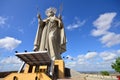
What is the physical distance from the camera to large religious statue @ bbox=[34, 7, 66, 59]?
17.6 meters

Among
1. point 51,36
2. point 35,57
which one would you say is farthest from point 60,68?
point 51,36

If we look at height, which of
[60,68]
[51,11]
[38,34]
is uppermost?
[51,11]

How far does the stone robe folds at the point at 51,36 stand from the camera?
17625 mm


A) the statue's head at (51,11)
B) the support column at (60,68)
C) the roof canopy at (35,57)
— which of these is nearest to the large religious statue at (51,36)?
the statue's head at (51,11)

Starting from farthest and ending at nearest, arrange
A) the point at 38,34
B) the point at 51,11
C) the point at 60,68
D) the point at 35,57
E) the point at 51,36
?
the point at 51,11
the point at 38,34
the point at 51,36
the point at 60,68
the point at 35,57

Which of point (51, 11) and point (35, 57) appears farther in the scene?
point (51, 11)

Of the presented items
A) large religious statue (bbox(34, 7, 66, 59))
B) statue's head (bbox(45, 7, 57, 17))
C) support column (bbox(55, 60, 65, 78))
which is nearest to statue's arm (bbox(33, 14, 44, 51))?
large religious statue (bbox(34, 7, 66, 59))

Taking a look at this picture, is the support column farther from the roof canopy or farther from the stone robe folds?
the stone robe folds

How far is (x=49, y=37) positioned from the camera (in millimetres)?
17734

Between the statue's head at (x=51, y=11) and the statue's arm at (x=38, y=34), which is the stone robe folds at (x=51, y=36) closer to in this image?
the statue's arm at (x=38, y=34)

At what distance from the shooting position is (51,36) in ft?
57.8

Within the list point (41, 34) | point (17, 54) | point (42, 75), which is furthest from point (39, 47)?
point (42, 75)

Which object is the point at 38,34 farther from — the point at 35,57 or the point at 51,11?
the point at 35,57

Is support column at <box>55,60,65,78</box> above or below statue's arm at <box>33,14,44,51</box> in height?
below
